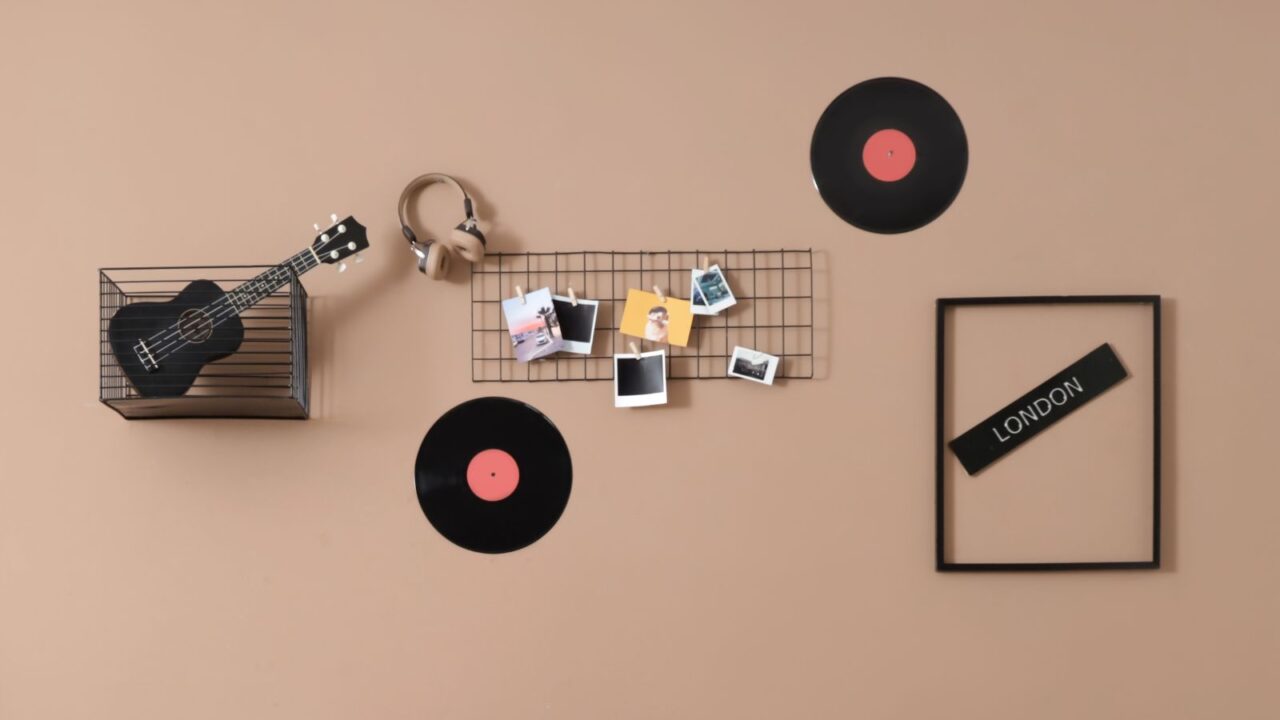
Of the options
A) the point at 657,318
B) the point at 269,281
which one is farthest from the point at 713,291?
the point at 269,281

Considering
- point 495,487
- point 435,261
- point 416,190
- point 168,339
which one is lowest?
point 495,487

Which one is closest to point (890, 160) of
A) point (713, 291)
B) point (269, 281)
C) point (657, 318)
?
point (713, 291)

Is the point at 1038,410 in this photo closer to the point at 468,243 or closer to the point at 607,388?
the point at 607,388

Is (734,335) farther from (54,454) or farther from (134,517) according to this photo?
(54,454)

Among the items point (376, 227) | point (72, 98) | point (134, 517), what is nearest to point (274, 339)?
point (376, 227)

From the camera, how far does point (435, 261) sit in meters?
1.63

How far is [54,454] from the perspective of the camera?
1697mm

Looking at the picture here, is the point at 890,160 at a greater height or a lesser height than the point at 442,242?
greater

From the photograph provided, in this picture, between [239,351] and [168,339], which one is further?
[239,351]

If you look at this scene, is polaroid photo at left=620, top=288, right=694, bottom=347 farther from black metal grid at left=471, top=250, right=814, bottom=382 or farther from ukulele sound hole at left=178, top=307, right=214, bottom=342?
ukulele sound hole at left=178, top=307, right=214, bottom=342

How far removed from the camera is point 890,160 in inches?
66.7

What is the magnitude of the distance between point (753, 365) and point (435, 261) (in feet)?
1.89

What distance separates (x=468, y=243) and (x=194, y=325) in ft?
1.52

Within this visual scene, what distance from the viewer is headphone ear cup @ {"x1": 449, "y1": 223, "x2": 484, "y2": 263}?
1621mm
